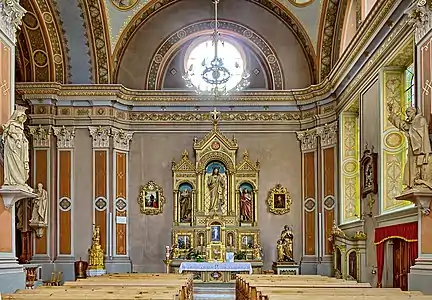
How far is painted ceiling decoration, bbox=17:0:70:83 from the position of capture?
62.7 ft

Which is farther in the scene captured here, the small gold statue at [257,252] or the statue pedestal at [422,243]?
the small gold statue at [257,252]

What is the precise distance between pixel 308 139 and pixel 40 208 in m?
7.22

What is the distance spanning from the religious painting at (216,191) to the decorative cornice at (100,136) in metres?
2.84

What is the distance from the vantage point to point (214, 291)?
59.1 feet

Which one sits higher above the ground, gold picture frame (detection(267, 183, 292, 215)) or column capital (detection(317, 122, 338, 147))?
column capital (detection(317, 122, 338, 147))

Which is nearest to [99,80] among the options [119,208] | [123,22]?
[123,22]

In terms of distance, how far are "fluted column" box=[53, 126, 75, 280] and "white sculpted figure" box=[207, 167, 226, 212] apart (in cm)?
367

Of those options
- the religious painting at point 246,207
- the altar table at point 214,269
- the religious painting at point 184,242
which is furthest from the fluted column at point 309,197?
the religious painting at point 184,242

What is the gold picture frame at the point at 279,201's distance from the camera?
20.7 m

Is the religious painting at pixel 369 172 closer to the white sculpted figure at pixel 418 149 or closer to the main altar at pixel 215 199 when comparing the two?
the white sculpted figure at pixel 418 149

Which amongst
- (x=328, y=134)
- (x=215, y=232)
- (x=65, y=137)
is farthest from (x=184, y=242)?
(x=328, y=134)

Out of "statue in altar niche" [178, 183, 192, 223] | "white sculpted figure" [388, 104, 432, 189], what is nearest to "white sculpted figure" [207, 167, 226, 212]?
"statue in altar niche" [178, 183, 192, 223]

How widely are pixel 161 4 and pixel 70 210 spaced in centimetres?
606

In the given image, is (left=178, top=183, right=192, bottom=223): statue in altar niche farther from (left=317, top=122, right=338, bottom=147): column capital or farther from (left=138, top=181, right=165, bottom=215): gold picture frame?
(left=317, top=122, right=338, bottom=147): column capital
